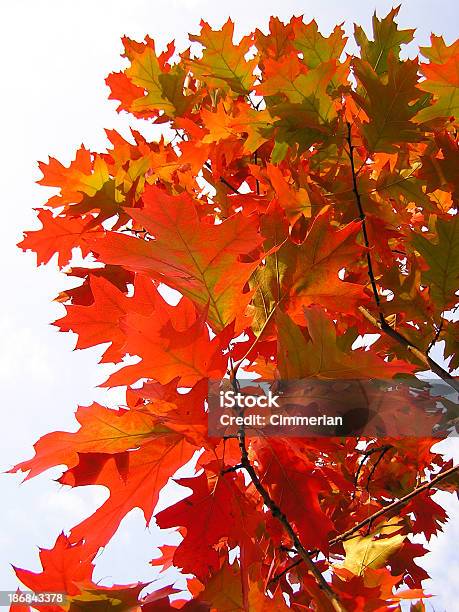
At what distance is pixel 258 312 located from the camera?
1.31 metres

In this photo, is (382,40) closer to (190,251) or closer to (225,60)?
(225,60)

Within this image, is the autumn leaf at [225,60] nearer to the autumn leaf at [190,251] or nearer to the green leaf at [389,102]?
the green leaf at [389,102]

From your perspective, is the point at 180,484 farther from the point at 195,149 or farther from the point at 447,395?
the point at 195,149

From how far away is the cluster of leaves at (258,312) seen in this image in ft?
3.54

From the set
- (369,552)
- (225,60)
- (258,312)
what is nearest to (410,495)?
(369,552)

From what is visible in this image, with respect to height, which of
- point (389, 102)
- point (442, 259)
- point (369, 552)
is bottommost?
point (369, 552)

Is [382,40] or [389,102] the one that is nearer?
[389,102]

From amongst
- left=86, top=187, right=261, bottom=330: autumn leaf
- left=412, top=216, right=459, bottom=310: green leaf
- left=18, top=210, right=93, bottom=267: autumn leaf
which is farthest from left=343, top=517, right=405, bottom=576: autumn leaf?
left=18, top=210, right=93, bottom=267: autumn leaf

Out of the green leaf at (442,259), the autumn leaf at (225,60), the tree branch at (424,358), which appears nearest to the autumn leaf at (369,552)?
the tree branch at (424,358)

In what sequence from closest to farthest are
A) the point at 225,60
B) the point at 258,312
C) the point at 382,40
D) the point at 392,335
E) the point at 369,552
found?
1. the point at 258,312
2. the point at 369,552
3. the point at 392,335
4. the point at 382,40
5. the point at 225,60

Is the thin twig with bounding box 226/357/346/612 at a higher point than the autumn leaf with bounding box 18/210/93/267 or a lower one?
lower

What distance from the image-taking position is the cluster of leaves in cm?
108

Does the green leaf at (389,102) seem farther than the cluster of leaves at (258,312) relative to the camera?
Yes

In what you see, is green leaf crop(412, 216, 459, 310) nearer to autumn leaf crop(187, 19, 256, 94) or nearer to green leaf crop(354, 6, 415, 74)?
green leaf crop(354, 6, 415, 74)
